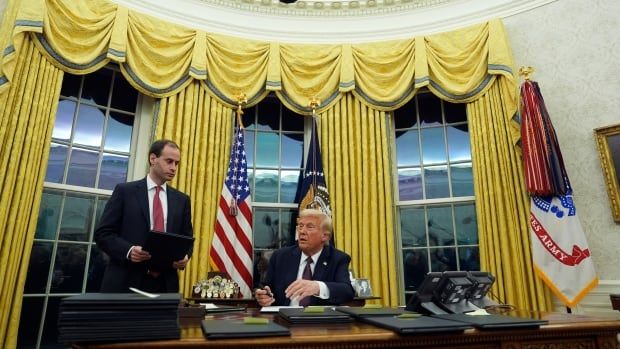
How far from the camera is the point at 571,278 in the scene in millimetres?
3250

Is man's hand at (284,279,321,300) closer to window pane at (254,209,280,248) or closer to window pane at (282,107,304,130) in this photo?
window pane at (254,209,280,248)

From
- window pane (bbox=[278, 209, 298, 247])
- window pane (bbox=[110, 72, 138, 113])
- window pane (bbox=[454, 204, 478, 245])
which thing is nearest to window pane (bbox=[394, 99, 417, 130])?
window pane (bbox=[454, 204, 478, 245])

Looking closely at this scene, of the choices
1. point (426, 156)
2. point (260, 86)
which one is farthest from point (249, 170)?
point (426, 156)

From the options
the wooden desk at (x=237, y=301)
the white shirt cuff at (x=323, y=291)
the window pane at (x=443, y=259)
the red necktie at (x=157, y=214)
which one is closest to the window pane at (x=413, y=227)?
the window pane at (x=443, y=259)

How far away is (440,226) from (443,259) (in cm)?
34

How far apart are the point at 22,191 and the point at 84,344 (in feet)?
9.15

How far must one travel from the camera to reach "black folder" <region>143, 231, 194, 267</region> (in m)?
1.65

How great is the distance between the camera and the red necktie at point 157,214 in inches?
78.9

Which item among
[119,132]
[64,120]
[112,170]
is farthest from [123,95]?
[112,170]

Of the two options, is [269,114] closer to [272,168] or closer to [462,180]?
[272,168]

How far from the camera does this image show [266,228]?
4.20 meters

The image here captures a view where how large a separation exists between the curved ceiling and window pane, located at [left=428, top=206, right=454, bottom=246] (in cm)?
203

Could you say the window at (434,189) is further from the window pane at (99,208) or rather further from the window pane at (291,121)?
the window pane at (99,208)

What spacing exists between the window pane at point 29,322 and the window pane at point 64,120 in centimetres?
144
